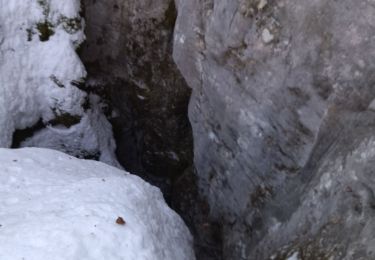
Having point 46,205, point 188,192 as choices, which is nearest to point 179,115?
point 188,192

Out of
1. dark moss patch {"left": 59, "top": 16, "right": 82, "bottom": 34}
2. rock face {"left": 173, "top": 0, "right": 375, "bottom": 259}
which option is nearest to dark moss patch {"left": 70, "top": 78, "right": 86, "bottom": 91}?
dark moss patch {"left": 59, "top": 16, "right": 82, "bottom": 34}

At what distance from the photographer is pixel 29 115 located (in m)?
10.0

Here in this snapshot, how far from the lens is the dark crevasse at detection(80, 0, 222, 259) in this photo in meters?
9.68

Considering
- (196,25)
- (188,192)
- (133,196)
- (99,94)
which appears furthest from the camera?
(99,94)

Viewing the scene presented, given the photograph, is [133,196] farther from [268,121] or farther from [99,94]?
[99,94]

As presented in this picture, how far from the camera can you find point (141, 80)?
10734mm

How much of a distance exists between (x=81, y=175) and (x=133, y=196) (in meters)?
1.14

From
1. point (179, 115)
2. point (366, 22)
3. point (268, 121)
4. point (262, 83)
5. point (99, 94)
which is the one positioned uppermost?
point (366, 22)

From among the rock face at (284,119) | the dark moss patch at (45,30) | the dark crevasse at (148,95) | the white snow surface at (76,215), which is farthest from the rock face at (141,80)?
the white snow surface at (76,215)

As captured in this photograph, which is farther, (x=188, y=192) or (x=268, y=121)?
(x=188, y=192)

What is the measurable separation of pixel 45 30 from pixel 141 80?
2.39 m

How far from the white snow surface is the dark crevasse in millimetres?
2510

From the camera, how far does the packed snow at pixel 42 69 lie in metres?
9.60

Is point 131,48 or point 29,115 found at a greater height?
point 131,48
